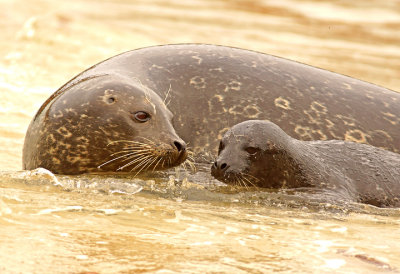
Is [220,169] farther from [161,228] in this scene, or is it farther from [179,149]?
[161,228]

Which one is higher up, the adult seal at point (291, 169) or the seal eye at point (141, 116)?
the seal eye at point (141, 116)

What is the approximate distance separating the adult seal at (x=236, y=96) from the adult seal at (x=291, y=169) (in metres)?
0.81

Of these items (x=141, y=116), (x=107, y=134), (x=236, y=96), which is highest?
(x=236, y=96)

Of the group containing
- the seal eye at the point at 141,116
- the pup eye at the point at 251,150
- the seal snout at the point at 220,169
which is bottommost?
the seal snout at the point at 220,169

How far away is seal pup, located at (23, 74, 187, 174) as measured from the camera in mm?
6785

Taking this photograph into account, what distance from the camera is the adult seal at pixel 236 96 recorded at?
7.50 m

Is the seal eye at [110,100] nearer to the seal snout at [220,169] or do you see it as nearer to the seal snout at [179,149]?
the seal snout at [179,149]

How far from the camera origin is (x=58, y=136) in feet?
22.7

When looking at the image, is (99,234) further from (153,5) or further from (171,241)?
(153,5)

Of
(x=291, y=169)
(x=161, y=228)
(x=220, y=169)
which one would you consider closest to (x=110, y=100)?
(x=220, y=169)

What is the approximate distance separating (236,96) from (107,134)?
1475 millimetres

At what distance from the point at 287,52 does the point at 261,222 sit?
10.8 m

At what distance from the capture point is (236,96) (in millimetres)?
7773

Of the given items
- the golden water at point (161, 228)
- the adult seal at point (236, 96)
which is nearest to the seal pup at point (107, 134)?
the adult seal at point (236, 96)
